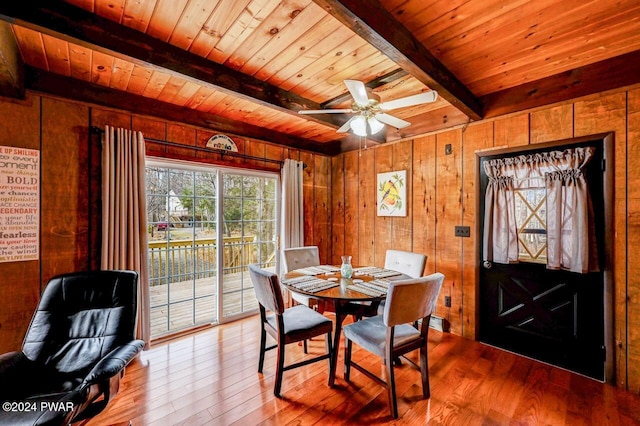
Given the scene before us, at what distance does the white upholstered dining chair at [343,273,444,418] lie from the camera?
1813mm

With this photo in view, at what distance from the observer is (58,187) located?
2.36 m

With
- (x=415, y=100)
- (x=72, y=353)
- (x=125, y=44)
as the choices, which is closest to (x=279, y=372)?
(x=72, y=353)

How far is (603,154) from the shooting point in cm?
223

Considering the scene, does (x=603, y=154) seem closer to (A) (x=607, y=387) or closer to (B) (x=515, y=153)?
(B) (x=515, y=153)

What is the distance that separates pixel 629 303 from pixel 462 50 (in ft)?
7.71

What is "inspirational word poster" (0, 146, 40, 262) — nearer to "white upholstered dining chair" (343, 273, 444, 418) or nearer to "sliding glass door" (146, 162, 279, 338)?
"sliding glass door" (146, 162, 279, 338)

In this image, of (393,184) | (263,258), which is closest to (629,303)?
(393,184)

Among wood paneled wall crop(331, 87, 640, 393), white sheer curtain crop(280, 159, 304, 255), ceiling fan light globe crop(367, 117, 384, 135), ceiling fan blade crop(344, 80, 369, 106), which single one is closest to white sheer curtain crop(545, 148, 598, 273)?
wood paneled wall crop(331, 87, 640, 393)

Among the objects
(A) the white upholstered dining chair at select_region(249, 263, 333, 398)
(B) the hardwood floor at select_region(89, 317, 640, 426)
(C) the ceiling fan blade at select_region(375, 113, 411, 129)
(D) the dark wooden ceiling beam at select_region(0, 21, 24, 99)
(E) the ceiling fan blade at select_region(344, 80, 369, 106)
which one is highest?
(D) the dark wooden ceiling beam at select_region(0, 21, 24, 99)

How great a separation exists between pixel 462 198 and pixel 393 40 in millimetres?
2025

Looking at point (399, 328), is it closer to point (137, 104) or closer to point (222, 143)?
point (222, 143)

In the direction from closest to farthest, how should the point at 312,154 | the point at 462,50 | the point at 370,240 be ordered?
the point at 462,50 < the point at 370,240 < the point at 312,154

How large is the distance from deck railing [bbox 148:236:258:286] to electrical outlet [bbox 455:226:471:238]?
8.38 feet

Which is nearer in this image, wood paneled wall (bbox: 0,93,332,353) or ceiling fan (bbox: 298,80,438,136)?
ceiling fan (bbox: 298,80,438,136)
